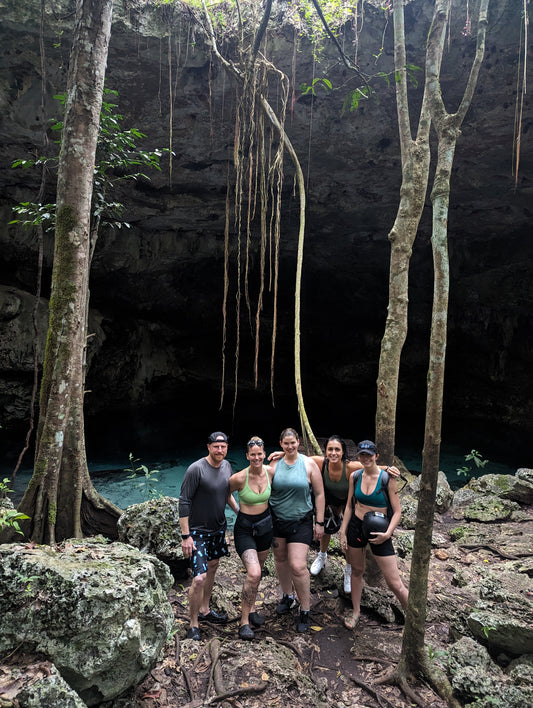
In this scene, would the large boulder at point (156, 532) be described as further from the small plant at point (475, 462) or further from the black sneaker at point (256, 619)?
the small plant at point (475, 462)

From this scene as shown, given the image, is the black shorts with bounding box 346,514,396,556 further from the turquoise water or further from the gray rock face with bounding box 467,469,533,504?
the gray rock face with bounding box 467,469,533,504

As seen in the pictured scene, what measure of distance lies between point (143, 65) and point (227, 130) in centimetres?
161

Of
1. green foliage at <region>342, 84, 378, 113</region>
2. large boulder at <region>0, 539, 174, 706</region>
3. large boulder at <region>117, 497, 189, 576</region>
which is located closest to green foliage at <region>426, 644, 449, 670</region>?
large boulder at <region>0, 539, 174, 706</region>

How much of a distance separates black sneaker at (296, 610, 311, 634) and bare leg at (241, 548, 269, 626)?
1.26 ft

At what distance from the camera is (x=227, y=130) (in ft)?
24.9

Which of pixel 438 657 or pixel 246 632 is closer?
pixel 438 657

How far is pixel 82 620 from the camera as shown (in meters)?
2.19

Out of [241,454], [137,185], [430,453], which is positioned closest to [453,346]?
[241,454]

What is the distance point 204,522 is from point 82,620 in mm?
1206

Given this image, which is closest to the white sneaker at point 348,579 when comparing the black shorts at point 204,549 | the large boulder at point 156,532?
the black shorts at point 204,549

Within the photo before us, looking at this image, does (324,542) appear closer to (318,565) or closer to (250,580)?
(318,565)

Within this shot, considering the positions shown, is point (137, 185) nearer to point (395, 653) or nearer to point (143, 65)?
point (143, 65)

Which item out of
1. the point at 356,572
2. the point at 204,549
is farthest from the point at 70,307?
the point at 356,572

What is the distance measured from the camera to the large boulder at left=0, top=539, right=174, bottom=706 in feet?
7.07
